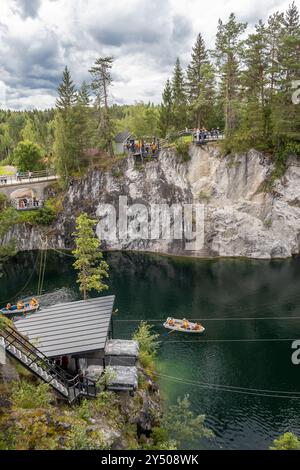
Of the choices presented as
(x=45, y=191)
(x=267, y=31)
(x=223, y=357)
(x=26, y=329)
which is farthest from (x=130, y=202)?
(x=26, y=329)

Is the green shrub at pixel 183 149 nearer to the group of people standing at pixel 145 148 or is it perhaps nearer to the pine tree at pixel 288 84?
the group of people standing at pixel 145 148

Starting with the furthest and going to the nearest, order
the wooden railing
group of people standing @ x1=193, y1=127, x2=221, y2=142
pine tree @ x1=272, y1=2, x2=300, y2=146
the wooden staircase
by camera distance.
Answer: the wooden railing < group of people standing @ x1=193, y1=127, x2=221, y2=142 < pine tree @ x1=272, y1=2, x2=300, y2=146 < the wooden staircase

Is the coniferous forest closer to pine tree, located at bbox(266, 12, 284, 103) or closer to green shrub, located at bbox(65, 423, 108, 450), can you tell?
pine tree, located at bbox(266, 12, 284, 103)

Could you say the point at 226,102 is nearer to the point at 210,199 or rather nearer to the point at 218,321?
the point at 210,199

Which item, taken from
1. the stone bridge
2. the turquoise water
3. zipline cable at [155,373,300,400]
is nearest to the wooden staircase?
the turquoise water

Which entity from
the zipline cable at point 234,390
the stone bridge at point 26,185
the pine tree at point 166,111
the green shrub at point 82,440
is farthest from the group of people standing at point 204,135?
the green shrub at point 82,440

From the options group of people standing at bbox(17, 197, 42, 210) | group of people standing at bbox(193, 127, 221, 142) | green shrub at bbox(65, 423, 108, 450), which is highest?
group of people standing at bbox(193, 127, 221, 142)

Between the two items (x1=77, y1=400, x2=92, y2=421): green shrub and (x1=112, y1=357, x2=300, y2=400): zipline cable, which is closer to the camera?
(x1=77, y1=400, x2=92, y2=421): green shrub
